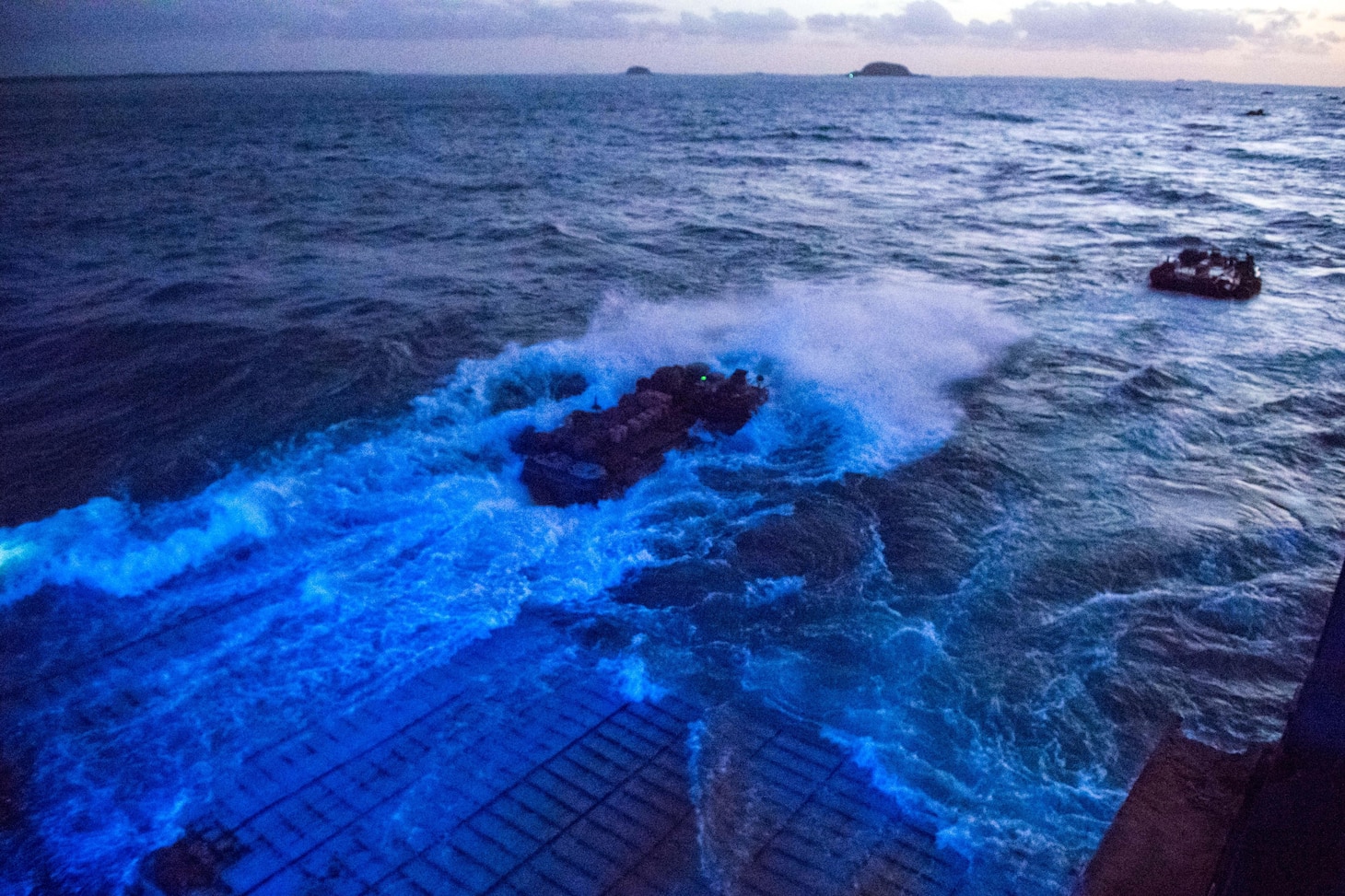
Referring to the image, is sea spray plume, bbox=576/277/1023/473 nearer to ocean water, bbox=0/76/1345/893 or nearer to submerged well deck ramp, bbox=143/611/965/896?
ocean water, bbox=0/76/1345/893

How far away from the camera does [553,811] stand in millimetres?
6652

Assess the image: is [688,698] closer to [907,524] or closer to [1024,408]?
[907,524]

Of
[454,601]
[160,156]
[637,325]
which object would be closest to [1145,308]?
[637,325]

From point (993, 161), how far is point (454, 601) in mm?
59208

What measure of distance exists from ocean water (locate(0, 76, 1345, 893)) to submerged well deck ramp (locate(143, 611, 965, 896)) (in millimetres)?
420

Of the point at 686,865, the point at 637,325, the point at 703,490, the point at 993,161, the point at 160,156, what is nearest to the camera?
the point at 686,865

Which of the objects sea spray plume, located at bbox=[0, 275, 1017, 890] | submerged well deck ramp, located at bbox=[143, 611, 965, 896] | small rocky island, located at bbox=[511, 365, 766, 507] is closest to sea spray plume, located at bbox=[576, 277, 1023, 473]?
sea spray plume, located at bbox=[0, 275, 1017, 890]

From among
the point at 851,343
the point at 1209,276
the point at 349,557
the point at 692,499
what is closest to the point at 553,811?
the point at 349,557

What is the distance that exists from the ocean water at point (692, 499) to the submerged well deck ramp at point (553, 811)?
42 cm

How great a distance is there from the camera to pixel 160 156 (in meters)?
51.4

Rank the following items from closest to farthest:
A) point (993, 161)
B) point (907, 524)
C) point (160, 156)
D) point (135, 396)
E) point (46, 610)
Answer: point (46, 610)
point (907, 524)
point (135, 396)
point (160, 156)
point (993, 161)

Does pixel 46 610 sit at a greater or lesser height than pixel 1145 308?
lesser

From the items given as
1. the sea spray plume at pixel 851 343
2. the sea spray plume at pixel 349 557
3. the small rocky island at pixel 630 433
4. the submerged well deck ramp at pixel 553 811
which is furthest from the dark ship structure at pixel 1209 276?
the submerged well deck ramp at pixel 553 811

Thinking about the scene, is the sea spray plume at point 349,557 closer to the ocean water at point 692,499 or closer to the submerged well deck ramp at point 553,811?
the ocean water at point 692,499
